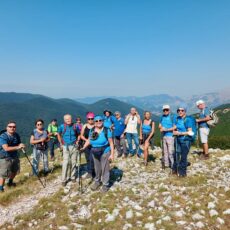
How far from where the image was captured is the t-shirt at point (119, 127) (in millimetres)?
18047

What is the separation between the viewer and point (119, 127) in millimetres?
18094

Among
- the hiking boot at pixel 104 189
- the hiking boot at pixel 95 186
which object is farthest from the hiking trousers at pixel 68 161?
the hiking boot at pixel 104 189

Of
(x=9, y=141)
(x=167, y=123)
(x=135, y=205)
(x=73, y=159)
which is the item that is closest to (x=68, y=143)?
(x=73, y=159)

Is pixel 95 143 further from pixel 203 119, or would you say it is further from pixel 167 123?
pixel 203 119

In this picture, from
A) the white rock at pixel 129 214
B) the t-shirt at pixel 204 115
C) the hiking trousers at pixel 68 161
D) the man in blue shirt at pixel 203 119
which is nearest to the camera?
the white rock at pixel 129 214

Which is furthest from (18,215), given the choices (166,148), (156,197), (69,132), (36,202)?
(166,148)

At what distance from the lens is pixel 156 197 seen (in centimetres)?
1034

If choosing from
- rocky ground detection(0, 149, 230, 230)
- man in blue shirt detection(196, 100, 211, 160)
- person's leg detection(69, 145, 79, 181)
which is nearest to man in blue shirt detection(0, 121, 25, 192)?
rocky ground detection(0, 149, 230, 230)

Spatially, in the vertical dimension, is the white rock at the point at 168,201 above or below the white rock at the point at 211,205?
below

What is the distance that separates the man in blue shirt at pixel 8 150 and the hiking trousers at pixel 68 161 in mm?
2209

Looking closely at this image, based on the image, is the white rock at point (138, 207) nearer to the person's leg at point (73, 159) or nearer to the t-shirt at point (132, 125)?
the person's leg at point (73, 159)

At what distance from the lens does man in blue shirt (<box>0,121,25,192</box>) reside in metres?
12.8

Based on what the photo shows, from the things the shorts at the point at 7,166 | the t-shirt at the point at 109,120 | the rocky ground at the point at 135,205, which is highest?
the t-shirt at the point at 109,120

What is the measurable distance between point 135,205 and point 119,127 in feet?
28.8
